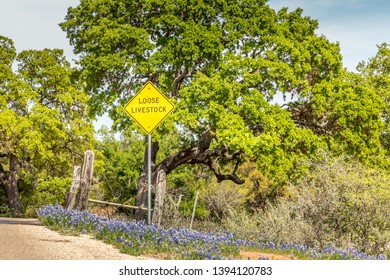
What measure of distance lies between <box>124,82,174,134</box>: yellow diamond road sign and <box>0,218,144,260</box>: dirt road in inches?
130

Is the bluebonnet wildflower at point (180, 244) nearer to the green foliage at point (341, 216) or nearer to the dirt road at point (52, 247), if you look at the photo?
the dirt road at point (52, 247)

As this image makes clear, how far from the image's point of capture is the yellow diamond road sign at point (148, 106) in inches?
533

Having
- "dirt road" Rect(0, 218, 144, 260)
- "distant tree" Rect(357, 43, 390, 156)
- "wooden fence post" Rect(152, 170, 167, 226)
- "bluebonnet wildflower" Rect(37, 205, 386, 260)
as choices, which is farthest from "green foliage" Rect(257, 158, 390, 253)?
"distant tree" Rect(357, 43, 390, 156)

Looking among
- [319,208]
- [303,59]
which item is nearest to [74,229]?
[319,208]

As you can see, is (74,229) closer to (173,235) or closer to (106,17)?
(173,235)

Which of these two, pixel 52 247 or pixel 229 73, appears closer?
pixel 52 247

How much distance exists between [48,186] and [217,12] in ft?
54.0

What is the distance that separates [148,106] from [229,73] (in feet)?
30.2

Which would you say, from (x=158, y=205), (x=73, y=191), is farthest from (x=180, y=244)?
(x=73, y=191)

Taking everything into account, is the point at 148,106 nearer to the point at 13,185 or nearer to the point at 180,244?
the point at 180,244

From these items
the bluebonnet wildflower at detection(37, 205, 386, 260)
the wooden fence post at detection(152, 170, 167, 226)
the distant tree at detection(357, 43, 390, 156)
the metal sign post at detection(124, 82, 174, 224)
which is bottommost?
the bluebonnet wildflower at detection(37, 205, 386, 260)

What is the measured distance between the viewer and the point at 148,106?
1377 cm

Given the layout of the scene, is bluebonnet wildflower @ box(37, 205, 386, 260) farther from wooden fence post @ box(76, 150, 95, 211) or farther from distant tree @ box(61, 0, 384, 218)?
Result: distant tree @ box(61, 0, 384, 218)

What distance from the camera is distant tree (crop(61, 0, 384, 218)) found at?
2166 cm
